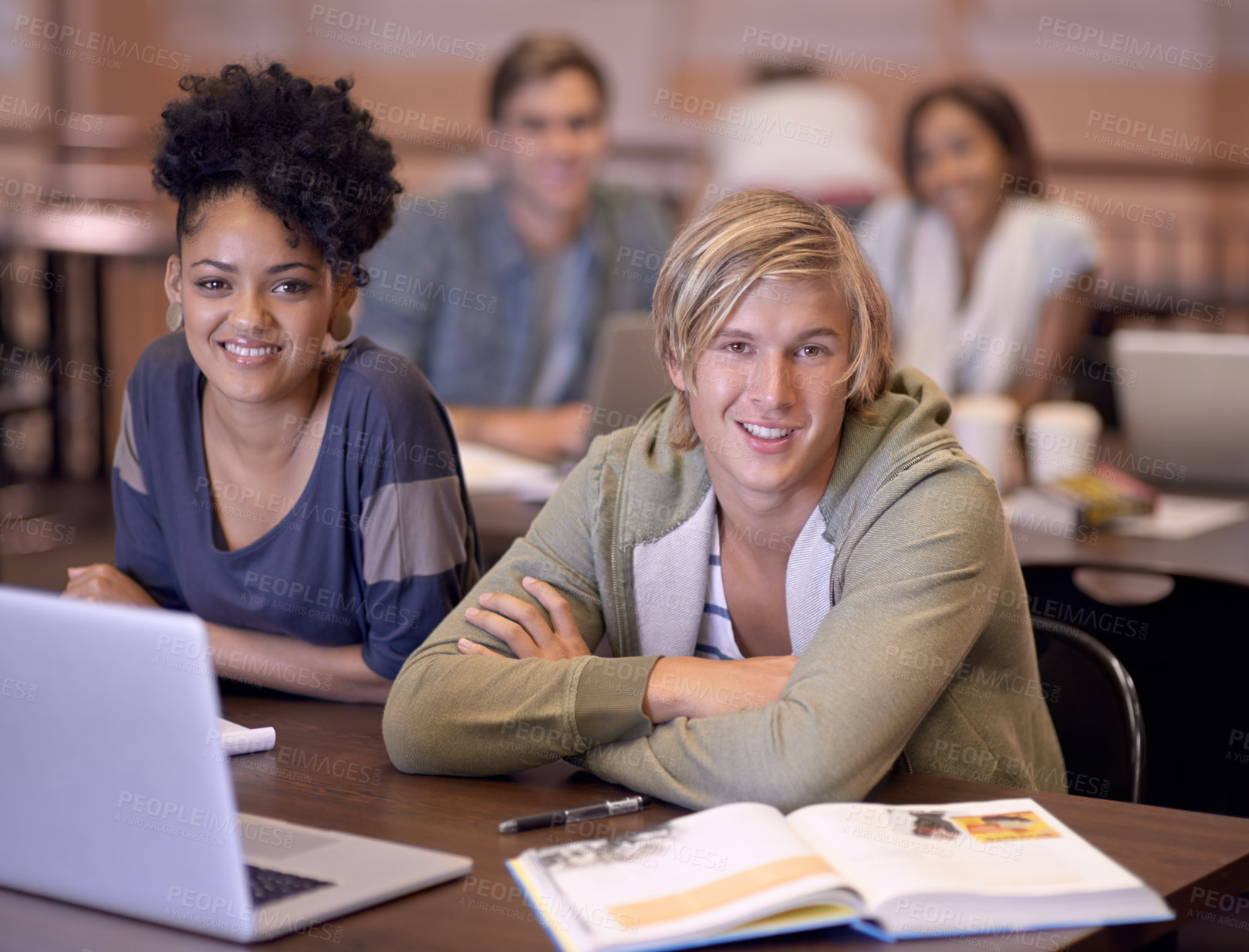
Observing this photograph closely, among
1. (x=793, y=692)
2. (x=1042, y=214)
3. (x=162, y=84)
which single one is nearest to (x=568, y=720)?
(x=793, y=692)

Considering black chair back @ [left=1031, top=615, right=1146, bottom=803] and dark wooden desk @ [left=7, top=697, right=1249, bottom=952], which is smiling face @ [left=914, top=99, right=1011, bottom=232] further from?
dark wooden desk @ [left=7, top=697, right=1249, bottom=952]

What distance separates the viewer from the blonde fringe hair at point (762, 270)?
1.32m

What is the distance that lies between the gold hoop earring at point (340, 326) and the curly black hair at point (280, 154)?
67mm

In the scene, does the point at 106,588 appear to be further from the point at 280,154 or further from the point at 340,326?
the point at 280,154

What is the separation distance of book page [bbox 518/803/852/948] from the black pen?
65mm

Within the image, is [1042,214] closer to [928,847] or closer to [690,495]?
[690,495]

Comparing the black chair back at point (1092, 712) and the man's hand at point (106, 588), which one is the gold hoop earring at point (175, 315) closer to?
the man's hand at point (106, 588)

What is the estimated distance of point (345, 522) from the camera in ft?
5.07

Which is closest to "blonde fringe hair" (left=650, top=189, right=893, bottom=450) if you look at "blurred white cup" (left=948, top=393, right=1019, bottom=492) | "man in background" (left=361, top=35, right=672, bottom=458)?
"blurred white cup" (left=948, top=393, right=1019, bottom=492)

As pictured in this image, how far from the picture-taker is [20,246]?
5.12m

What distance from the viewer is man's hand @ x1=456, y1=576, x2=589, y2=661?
4.35ft

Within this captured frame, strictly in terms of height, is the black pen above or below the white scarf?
below

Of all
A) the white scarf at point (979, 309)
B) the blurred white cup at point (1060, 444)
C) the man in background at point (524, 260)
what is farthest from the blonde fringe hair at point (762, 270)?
the white scarf at point (979, 309)

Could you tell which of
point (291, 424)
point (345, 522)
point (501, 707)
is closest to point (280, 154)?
point (291, 424)
